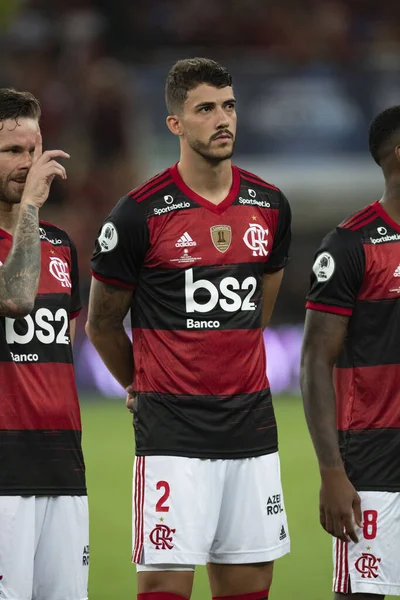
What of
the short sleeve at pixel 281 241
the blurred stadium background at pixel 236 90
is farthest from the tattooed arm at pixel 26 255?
the blurred stadium background at pixel 236 90

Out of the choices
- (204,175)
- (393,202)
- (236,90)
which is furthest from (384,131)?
(236,90)

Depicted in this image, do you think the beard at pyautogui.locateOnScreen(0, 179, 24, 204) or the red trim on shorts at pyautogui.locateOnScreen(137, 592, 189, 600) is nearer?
the beard at pyautogui.locateOnScreen(0, 179, 24, 204)

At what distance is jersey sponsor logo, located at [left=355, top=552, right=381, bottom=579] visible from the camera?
4508mm

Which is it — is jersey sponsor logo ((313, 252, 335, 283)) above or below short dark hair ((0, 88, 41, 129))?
below

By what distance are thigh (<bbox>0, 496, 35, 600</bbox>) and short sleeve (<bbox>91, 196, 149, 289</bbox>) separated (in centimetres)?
98

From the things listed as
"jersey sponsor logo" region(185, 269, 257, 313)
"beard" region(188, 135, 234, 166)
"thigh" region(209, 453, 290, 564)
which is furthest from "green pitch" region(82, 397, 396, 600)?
"beard" region(188, 135, 234, 166)

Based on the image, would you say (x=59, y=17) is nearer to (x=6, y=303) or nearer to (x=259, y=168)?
(x=259, y=168)

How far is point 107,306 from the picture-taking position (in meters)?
4.91

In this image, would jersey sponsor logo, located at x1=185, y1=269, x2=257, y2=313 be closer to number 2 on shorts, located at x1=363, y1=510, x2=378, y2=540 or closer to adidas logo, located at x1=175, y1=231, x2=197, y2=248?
adidas logo, located at x1=175, y1=231, x2=197, y2=248

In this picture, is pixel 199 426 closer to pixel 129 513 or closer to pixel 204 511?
pixel 204 511

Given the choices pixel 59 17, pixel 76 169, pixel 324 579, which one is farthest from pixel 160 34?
pixel 324 579

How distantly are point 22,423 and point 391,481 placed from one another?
4.42 feet

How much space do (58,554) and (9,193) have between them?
4.14 feet

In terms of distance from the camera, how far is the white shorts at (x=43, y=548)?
4207mm
